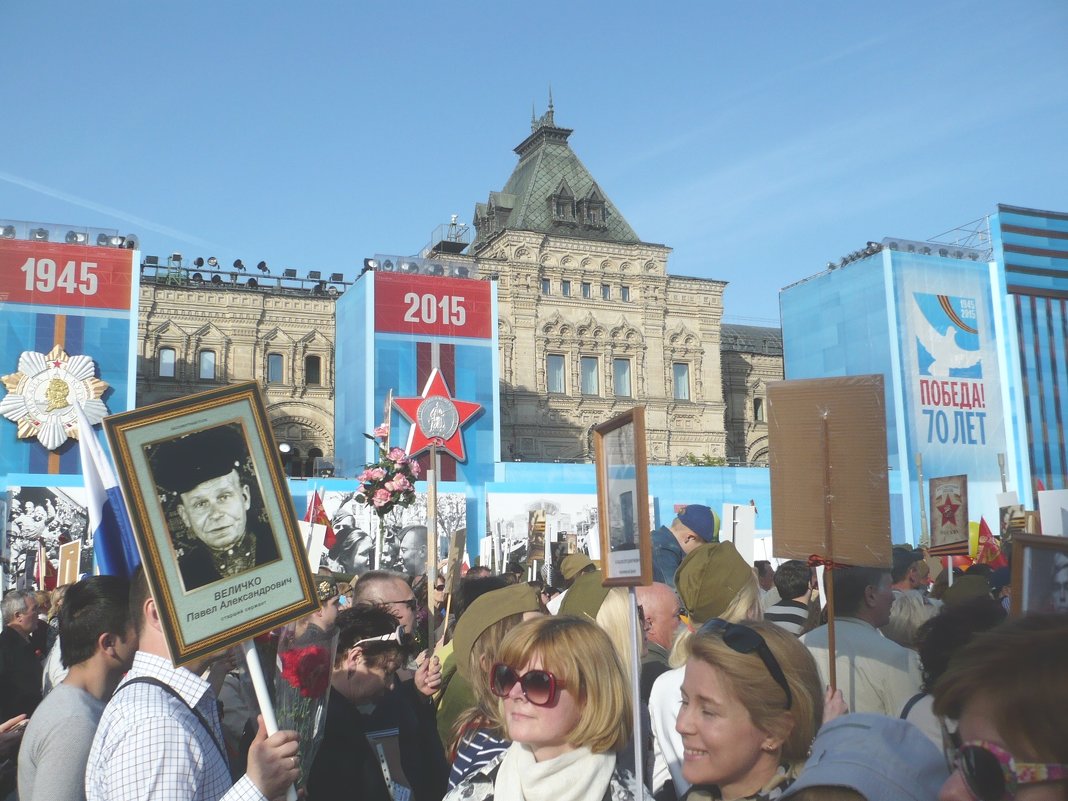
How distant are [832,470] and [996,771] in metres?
2.34

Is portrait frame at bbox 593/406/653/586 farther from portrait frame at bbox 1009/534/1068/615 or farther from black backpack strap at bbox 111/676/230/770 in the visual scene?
black backpack strap at bbox 111/676/230/770

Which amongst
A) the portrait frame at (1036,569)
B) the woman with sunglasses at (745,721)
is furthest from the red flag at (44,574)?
the portrait frame at (1036,569)

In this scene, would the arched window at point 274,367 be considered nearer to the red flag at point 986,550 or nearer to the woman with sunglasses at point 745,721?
the red flag at point 986,550

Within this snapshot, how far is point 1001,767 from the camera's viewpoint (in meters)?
1.52

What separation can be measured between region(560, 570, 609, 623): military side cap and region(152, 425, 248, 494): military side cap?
225 centimetres

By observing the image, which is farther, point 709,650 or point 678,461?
point 678,461

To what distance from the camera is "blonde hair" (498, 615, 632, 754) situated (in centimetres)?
285

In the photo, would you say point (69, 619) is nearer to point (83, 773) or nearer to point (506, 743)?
point (83, 773)

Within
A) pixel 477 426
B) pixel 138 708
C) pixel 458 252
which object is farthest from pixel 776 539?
pixel 458 252

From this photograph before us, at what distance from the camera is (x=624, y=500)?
11.6 ft

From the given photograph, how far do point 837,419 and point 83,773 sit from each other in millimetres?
2746

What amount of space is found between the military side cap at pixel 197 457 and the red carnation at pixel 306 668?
1.71 ft

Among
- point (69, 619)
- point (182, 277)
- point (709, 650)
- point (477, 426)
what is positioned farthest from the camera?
A: point (182, 277)

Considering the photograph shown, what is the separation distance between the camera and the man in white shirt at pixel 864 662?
3984 mm
